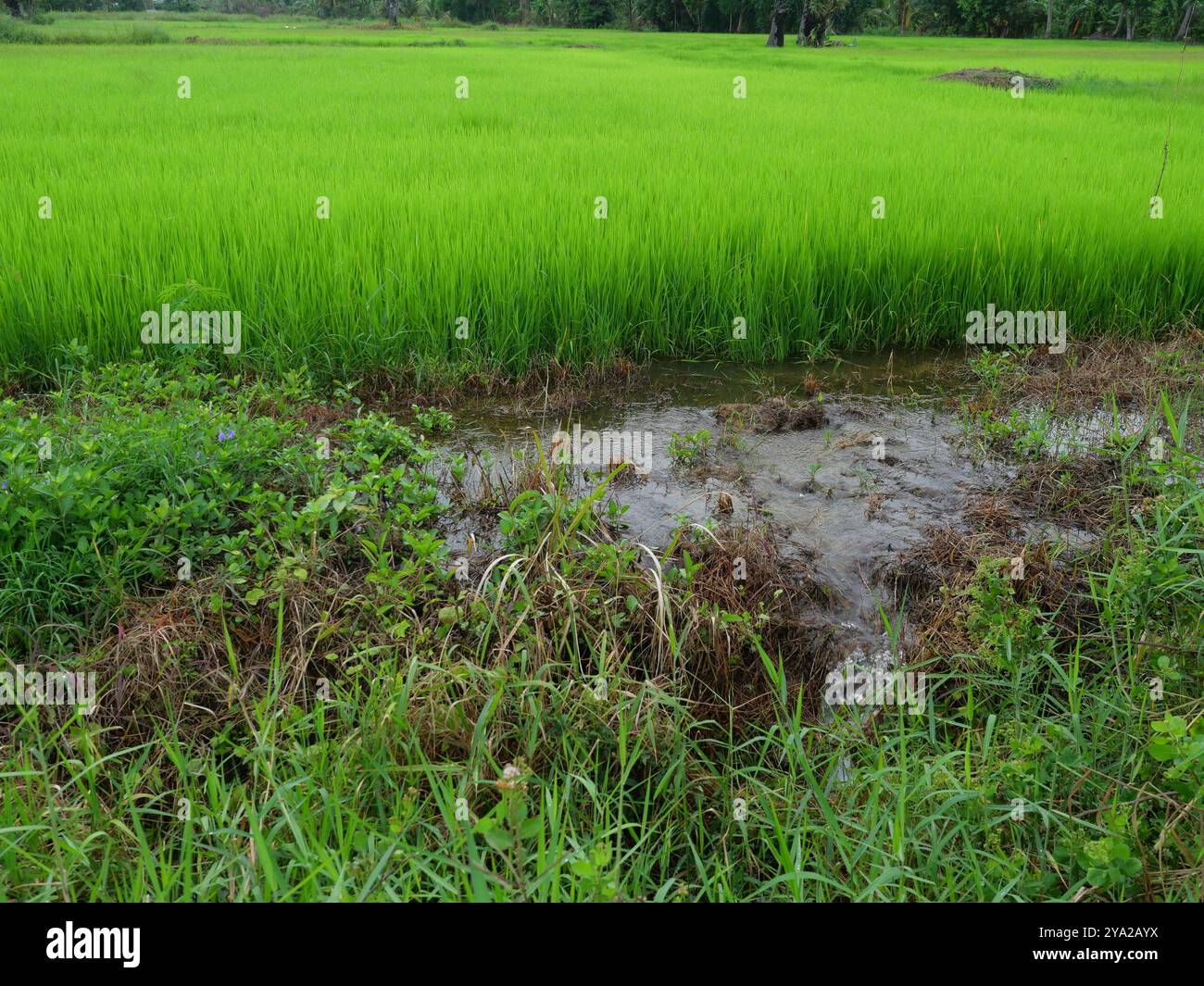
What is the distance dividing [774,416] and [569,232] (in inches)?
68.3

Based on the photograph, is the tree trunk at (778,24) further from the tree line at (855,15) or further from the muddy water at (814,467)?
the muddy water at (814,467)

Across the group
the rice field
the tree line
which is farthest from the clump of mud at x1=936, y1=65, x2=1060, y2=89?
the tree line

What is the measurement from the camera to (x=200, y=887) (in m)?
1.48

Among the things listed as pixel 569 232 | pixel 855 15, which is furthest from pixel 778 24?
pixel 569 232

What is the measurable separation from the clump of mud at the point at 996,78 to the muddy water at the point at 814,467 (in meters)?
12.2

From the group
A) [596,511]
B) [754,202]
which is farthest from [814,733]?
[754,202]

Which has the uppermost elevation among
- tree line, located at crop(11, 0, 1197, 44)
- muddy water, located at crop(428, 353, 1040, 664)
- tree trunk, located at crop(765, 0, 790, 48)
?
tree line, located at crop(11, 0, 1197, 44)

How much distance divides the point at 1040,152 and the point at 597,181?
4100 mm

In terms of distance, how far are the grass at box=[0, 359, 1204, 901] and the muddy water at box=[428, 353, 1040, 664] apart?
21 cm

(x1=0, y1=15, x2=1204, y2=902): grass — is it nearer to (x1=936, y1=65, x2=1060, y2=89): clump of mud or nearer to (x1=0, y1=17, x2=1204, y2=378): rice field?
(x1=0, y1=17, x2=1204, y2=378): rice field

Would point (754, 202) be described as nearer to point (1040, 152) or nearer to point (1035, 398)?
point (1035, 398)

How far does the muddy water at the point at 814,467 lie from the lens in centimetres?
278

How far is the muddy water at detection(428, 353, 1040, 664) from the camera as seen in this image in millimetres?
2779

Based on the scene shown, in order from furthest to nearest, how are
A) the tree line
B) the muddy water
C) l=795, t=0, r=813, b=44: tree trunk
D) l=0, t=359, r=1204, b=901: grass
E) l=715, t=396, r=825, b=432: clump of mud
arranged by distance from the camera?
the tree line
l=795, t=0, r=813, b=44: tree trunk
l=715, t=396, r=825, b=432: clump of mud
the muddy water
l=0, t=359, r=1204, b=901: grass
